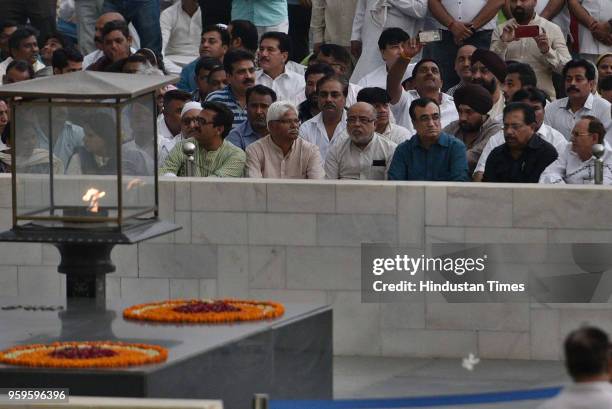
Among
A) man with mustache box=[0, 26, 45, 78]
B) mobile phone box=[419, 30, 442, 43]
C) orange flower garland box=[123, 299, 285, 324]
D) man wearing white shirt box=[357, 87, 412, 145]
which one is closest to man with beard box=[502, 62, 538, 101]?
mobile phone box=[419, 30, 442, 43]

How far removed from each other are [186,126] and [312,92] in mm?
1318

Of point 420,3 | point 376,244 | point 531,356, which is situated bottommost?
point 531,356

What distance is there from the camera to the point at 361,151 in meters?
13.8

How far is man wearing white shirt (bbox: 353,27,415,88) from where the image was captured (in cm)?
1658

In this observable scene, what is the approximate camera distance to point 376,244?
12492mm

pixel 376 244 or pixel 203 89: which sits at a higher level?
pixel 203 89

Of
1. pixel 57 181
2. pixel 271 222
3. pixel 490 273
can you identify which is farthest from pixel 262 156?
pixel 57 181

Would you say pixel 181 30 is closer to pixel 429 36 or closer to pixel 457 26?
pixel 457 26

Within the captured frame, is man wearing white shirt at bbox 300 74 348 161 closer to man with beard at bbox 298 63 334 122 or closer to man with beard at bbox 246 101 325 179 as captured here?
man with beard at bbox 298 63 334 122

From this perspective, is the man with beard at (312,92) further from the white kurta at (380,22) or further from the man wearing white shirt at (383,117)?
the white kurta at (380,22)

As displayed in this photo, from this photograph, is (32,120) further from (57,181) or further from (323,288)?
(323,288)

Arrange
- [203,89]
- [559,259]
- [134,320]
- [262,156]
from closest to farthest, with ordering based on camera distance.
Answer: [134,320]
[559,259]
[262,156]
[203,89]

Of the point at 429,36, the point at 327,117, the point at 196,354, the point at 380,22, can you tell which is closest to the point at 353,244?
the point at 327,117

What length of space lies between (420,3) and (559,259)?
581cm
